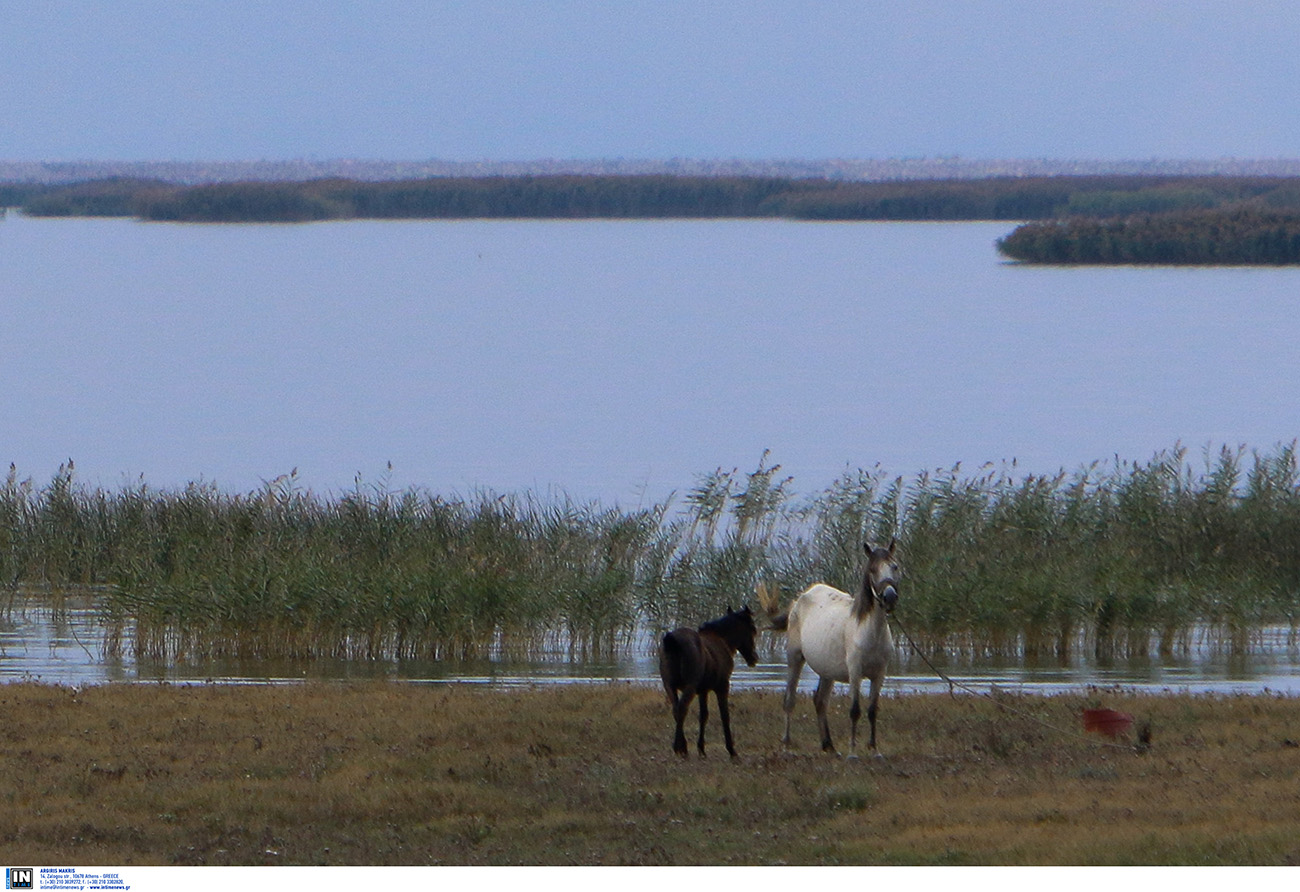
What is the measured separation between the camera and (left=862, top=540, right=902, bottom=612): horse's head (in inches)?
498

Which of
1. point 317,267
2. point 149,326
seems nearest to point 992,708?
point 149,326

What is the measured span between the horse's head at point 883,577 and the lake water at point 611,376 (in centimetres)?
679

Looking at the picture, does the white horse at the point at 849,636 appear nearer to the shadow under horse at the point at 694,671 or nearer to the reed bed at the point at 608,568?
the shadow under horse at the point at 694,671

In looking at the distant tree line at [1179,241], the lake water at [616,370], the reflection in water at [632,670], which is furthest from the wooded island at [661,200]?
the reflection in water at [632,670]

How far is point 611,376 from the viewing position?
6450 cm

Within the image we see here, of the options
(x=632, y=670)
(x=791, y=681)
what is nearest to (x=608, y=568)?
(x=632, y=670)

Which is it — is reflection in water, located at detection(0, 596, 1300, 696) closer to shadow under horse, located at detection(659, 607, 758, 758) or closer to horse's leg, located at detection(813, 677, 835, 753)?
Answer: horse's leg, located at detection(813, 677, 835, 753)

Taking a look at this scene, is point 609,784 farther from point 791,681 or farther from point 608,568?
point 608,568

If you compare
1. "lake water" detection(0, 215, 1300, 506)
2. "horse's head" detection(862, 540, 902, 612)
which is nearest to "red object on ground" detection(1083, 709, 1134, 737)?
"horse's head" detection(862, 540, 902, 612)

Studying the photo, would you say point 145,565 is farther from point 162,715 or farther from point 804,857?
point 804,857

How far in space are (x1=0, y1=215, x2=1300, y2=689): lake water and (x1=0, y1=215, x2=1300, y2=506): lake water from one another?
0.22 meters

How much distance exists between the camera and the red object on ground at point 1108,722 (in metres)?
14.1

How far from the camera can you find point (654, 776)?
1266 centimetres

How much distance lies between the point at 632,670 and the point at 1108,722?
23.5ft
